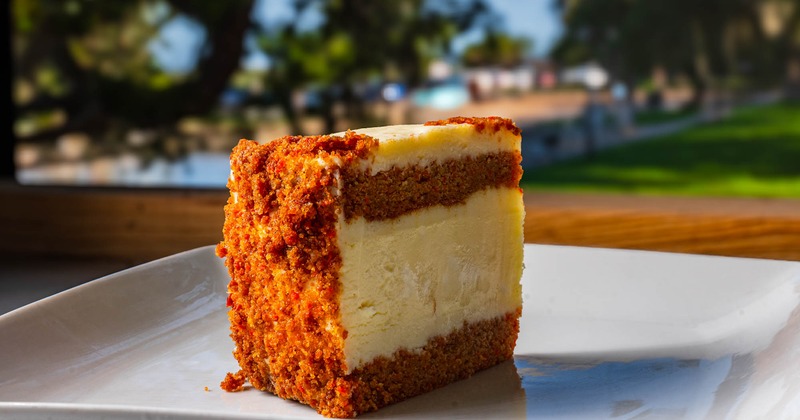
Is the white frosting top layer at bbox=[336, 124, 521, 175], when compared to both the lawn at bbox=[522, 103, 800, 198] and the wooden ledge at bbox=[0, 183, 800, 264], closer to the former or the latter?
the wooden ledge at bbox=[0, 183, 800, 264]

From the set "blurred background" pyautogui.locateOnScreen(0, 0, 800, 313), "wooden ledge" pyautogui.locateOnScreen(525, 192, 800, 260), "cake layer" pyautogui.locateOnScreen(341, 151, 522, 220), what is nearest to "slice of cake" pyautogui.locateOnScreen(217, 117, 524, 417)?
"cake layer" pyautogui.locateOnScreen(341, 151, 522, 220)

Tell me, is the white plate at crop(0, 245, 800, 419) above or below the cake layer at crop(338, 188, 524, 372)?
below

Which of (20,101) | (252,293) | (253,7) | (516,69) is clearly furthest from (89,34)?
(252,293)

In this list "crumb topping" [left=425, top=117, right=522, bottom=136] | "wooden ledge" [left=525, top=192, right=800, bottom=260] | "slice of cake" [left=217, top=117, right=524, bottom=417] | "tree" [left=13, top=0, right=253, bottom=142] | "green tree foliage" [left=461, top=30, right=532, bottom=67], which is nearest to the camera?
"slice of cake" [left=217, top=117, right=524, bottom=417]

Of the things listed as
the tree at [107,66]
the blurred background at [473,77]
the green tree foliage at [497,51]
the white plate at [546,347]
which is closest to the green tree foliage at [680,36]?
the blurred background at [473,77]

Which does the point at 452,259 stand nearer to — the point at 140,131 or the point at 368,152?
the point at 368,152

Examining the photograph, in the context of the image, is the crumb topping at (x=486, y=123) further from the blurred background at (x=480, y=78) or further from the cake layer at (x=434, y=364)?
the blurred background at (x=480, y=78)
